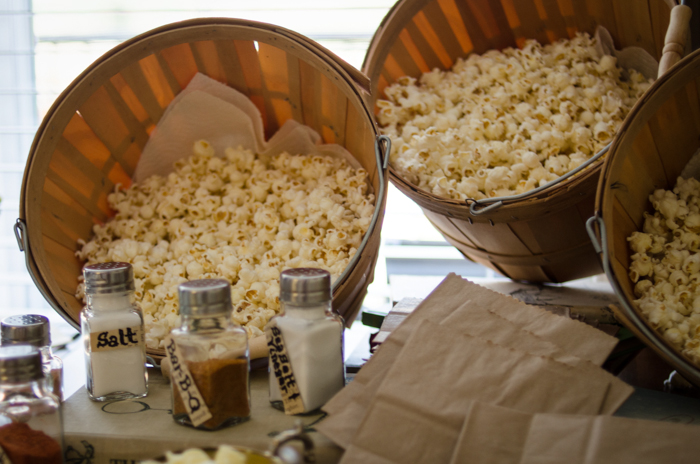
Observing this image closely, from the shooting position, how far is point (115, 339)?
83 cm

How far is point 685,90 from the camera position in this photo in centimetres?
97

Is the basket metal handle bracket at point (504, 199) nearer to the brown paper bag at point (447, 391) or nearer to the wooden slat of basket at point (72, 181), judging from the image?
the brown paper bag at point (447, 391)

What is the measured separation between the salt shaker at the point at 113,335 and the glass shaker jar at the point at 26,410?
0.43 feet

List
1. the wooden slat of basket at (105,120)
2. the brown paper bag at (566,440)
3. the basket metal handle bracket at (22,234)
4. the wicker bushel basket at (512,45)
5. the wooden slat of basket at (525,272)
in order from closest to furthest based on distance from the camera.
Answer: the brown paper bag at (566,440) < the basket metal handle bracket at (22,234) < the wicker bushel basket at (512,45) < the wooden slat of basket at (105,120) < the wooden slat of basket at (525,272)

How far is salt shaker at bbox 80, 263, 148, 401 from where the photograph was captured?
0.81 metres

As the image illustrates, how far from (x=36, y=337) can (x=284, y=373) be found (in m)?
0.37

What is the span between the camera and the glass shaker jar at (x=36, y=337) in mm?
788

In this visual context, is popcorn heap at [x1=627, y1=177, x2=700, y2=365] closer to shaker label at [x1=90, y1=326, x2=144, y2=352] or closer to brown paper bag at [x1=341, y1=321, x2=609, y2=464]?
brown paper bag at [x1=341, y1=321, x2=609, y2=464]

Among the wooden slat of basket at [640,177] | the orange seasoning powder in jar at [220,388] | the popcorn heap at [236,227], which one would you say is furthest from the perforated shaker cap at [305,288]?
the wooden slat of basket at [640,177]

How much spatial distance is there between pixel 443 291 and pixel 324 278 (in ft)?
0.80

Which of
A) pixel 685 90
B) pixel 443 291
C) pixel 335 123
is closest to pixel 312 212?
pixel 335 123

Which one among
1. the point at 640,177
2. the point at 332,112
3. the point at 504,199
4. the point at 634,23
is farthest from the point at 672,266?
the point at 332,112

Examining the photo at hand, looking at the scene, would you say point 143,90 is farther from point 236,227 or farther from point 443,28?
point 443,28

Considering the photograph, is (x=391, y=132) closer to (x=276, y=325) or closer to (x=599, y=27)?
(x=599, y=27)
